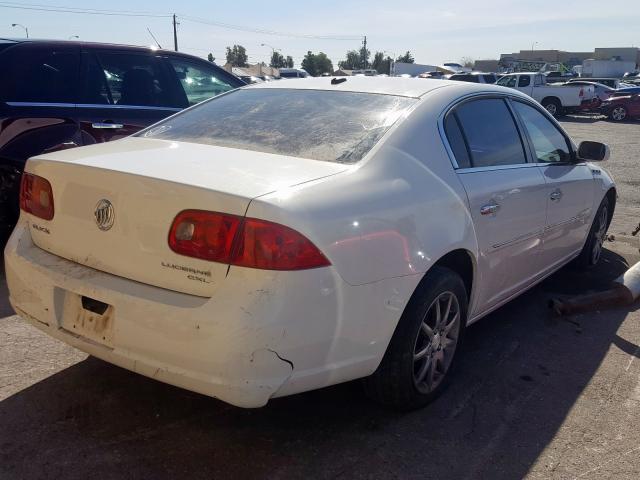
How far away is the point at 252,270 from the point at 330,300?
13.3 inches

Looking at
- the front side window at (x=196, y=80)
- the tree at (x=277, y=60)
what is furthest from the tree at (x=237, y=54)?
the front side window at (x=196, y=80)

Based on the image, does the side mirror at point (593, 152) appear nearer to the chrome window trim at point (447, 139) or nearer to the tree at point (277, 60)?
the chrome window trim at point (447, 139)

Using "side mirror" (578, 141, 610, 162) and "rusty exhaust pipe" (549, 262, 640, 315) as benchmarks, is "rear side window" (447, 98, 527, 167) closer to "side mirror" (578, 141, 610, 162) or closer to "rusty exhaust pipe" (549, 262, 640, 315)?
"side mirror" (578, 141, 610, 162)

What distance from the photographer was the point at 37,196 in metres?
3.03

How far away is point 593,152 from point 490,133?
152 centimetres

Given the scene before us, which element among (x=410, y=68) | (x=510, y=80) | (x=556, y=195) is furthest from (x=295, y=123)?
(x=410, y=68)

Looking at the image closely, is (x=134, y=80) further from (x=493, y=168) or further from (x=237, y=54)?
(x=237, y=54)

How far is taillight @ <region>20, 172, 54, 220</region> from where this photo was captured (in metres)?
2.95

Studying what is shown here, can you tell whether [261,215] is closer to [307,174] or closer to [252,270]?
[252,270]

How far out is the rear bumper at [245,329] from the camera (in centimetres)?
234

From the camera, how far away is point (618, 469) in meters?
2.79

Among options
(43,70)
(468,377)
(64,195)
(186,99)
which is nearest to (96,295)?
(64,195)

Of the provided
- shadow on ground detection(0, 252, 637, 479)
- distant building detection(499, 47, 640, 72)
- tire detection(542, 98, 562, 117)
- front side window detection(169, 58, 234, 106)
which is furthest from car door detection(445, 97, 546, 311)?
distant building detection(499, 47, 640, 72)

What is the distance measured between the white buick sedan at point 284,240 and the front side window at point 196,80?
8.78 feet
